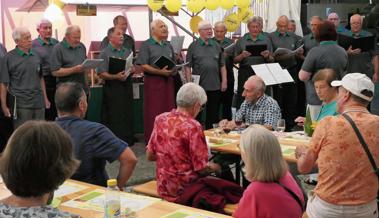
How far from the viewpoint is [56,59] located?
6578 millimetres

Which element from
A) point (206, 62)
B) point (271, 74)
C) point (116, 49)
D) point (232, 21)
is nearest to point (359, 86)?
point (271, 74)

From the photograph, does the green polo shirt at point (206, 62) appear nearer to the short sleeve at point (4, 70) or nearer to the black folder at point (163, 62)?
the black folder at point (163, 62)

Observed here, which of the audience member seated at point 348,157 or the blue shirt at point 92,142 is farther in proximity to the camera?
the blue shirt at point 92,142

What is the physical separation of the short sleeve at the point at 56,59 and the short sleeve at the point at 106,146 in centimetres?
362

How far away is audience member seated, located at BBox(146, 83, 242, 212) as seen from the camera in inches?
142

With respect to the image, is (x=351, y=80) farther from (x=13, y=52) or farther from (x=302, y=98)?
(x=302, y=98)

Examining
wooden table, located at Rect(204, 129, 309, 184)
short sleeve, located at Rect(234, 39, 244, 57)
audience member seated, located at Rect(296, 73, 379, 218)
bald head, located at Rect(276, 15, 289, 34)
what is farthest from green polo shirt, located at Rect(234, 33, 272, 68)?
audience member seated, located at Rect(296, 73, 379, 218)

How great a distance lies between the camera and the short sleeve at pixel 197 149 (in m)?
3.58

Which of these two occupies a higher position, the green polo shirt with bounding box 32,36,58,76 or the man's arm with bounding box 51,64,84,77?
the green polo shirt with bounding box 32,36,58,76

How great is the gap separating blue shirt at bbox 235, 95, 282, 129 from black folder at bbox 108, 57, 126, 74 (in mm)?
2315

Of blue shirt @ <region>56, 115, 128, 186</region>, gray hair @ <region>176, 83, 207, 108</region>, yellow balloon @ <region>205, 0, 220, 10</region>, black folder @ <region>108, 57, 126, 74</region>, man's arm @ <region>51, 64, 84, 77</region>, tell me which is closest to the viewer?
blue shirt @ <region>56, 115, 128, 186</region>

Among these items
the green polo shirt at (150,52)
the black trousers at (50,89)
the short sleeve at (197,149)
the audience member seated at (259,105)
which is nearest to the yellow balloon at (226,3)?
the green polo shirt at (150,52)

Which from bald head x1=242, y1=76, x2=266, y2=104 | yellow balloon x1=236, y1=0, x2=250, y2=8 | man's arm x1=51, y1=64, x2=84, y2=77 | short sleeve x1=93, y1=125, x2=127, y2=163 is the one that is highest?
yellow balloon x1=236, y1=0, x2=250, y2=8

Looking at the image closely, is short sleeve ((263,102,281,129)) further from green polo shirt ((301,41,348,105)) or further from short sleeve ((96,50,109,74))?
short sleeve ((96,50,109,74))
